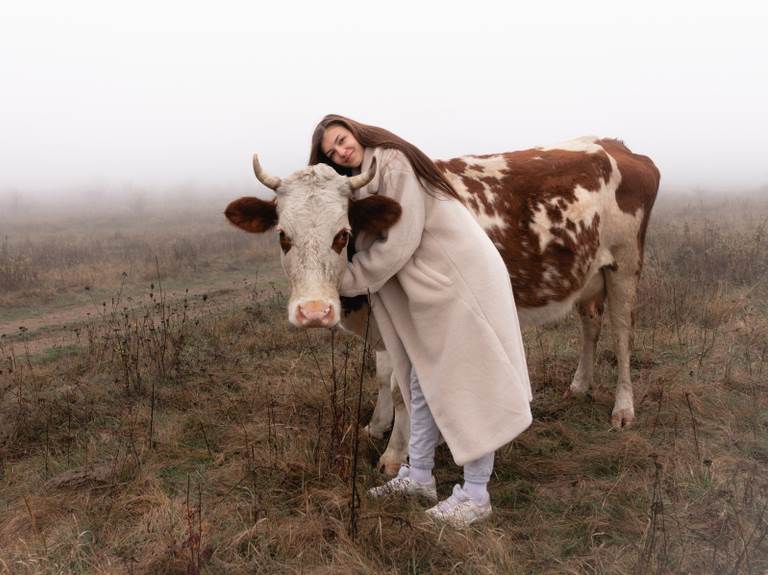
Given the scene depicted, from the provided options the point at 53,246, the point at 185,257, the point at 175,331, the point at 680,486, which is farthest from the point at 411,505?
the point at 53,246

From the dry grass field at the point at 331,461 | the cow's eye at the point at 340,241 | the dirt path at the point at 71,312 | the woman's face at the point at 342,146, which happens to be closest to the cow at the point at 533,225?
the cow's eye at the point at 340,241

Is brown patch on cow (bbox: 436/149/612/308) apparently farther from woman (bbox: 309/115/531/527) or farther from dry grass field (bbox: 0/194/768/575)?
woman (bbox: 309/115/531/527)

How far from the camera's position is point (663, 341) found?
20.4 ft

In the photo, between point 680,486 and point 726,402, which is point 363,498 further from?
point 726,402

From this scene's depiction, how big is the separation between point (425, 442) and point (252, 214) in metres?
1.58

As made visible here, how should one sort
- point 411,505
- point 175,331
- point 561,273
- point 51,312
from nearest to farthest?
1. point 411,505
2. point 561,273
3. point 175,331
4. point 51,312

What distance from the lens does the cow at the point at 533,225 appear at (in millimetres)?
2988

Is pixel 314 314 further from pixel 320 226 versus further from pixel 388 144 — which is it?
pixel 388 144

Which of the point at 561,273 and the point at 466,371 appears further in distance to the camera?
the point at 561,273

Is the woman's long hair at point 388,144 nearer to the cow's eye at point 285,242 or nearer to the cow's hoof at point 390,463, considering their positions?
the cow's eye at point 285,242

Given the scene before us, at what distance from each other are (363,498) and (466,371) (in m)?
0.90

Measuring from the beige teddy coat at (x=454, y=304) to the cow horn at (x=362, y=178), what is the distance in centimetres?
9

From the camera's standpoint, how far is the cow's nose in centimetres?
279

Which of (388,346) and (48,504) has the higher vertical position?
(388,346)
